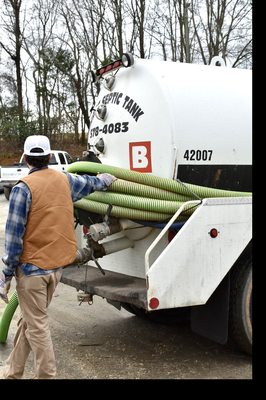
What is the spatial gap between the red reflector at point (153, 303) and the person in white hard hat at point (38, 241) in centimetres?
68

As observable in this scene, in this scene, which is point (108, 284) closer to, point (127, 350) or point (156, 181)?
point (127, 350)

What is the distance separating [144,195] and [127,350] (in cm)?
156

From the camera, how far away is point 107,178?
178 inches

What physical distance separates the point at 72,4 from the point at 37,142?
3470 centimetres

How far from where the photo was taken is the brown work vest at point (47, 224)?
3768 millimetres

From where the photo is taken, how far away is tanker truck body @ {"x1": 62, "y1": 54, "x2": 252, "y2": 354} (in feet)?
13.8

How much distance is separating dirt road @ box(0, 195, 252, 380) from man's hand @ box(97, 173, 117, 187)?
62.8 inches

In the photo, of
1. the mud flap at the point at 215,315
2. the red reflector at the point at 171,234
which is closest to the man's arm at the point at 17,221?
the red reflector at the point at 171,234

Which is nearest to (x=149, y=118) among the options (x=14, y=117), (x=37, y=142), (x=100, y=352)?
(x=37, y=142)

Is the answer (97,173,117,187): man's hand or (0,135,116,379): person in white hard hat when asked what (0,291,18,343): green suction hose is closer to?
(0,135,116,379): person in white hard hat

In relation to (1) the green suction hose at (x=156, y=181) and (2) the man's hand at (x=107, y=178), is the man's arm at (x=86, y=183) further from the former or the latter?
(1) the green suction hose at (x=156, y=181)

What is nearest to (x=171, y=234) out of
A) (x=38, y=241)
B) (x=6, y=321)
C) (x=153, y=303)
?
(x=153, y=303)

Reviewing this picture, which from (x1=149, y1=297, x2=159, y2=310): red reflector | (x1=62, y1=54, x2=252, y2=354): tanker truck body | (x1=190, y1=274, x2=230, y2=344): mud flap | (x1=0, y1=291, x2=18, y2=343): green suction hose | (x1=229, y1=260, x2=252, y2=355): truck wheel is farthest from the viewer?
(x1=0, y1=291, x2=18, y2=343): green suction hose

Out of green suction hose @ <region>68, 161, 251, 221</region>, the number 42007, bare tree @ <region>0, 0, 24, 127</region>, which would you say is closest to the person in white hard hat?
green suction hose @ <region>68, 161, 251, 221</region>
